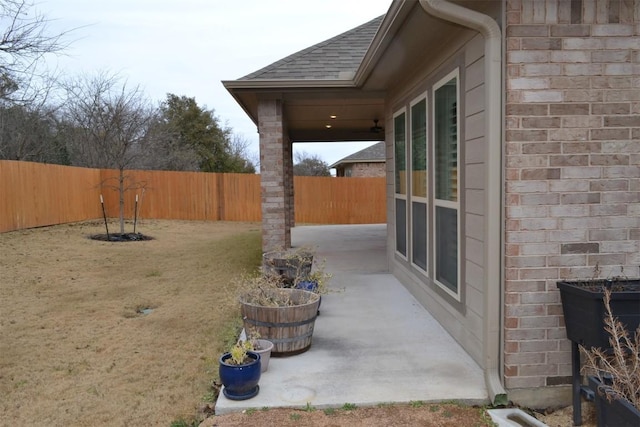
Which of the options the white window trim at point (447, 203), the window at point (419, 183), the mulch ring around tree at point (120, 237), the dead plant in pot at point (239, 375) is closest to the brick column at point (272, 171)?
the window at point (419, 183)

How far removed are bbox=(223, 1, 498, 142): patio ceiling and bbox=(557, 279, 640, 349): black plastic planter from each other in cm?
179

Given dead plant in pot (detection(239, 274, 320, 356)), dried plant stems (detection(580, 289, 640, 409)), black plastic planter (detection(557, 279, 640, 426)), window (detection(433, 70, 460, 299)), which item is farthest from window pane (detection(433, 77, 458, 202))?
dried plant stems (detection(580, 289, 640, 409))

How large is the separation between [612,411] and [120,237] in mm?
11001

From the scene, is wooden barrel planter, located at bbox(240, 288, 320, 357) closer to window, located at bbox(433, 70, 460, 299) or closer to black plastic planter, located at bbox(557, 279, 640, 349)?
window, located at bbox(433, 70, 460, 299)

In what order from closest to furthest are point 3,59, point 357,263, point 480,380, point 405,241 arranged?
point 480,380 < point 405,241 < point 3,59 < point 357,263

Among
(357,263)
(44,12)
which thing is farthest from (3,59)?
(357,263)

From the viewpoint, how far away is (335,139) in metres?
13.4

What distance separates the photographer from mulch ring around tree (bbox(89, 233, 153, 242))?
11.3 m

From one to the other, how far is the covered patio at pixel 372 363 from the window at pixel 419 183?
0.55 metres

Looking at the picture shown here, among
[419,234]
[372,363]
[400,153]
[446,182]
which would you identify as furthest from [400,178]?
[372,363]

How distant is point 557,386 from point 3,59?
7929 millimetres

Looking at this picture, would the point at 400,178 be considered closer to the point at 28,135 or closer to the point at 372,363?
the point at 372,363

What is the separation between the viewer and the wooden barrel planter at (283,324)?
3559mm

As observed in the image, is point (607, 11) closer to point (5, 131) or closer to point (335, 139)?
point (335, 139)
